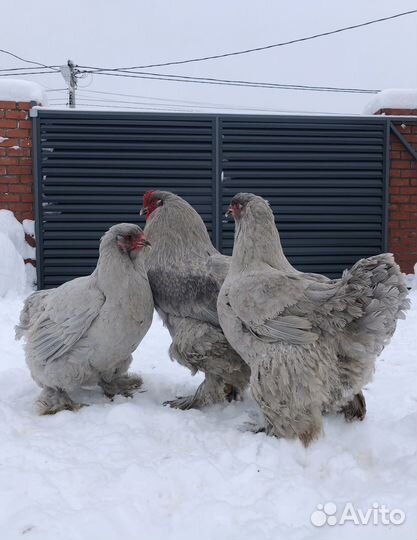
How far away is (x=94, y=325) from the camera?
9.35 ft

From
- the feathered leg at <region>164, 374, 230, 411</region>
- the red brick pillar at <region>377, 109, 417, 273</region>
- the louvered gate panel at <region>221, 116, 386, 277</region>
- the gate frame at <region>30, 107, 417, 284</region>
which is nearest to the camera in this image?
the feathered leg at <region>164, 374, 230, 411</region>

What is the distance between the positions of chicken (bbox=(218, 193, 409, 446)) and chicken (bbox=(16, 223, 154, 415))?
0.60 meters

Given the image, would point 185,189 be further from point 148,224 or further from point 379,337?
point 379,337

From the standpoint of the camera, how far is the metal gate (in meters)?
6.15

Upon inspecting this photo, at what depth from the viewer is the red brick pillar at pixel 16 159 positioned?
6059mm

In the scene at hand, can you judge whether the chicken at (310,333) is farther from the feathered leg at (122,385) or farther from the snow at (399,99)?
the snow at (399,99)

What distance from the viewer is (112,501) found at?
6.27 ft

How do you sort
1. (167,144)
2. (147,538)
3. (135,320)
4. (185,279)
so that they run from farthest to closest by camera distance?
1. (167,144)
2. (185,279)
3. (135,320)
4. (147,538)

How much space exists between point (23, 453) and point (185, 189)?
450cm

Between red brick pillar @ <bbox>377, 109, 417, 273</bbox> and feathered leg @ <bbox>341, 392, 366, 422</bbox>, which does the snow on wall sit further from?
red brick pillar @ <bbox>377, 109, 417, 273</bbox>

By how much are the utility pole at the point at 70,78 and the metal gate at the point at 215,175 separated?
1630cm

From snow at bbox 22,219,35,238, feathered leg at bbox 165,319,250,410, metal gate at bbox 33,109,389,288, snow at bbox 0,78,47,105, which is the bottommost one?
feathered leg at bbox 165,319,250,410

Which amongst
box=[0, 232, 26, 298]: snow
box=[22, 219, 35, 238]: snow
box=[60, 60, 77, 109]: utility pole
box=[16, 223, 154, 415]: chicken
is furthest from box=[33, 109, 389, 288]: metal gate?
box=[60, 60, 77, 109]: utility pole

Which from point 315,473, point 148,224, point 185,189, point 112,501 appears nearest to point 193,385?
point 148,224
